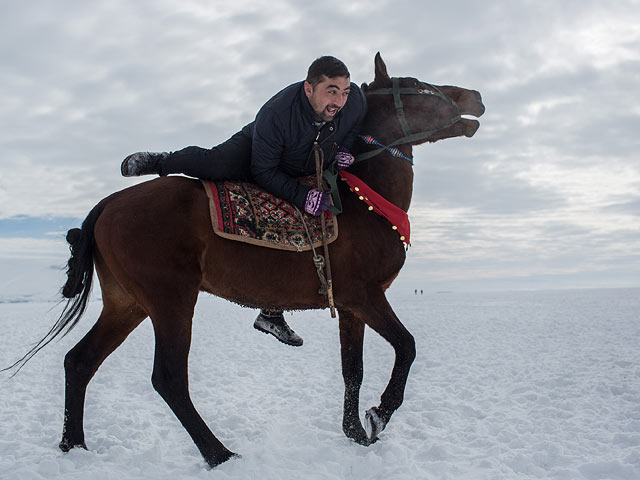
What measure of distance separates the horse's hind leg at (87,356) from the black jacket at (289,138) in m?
1.53

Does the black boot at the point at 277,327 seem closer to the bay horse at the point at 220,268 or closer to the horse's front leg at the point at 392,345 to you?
the bay horse at the point at 220,268

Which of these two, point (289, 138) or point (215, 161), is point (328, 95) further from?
point (215, 161)

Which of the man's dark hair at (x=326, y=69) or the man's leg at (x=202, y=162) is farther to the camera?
the man's leg at (x=202, y=162)

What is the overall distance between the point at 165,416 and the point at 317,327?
380 inches

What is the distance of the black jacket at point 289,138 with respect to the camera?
3.74 meters

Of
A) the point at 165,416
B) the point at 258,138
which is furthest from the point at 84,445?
the point at 258,138

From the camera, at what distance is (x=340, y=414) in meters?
5.33

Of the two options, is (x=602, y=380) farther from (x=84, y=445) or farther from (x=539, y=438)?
(x=84, y=445)

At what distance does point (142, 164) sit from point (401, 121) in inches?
83.2

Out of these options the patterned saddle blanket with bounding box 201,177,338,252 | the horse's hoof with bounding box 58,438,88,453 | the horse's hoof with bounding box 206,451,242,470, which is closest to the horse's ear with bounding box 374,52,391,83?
the patterned saddle blanket with bounding box 201,177,338,252

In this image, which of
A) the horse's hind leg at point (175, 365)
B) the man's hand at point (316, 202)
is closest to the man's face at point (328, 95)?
the man's hand at point (316, 202)

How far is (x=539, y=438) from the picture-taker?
434cm

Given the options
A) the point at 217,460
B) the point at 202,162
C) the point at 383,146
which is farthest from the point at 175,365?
the point at 383,146

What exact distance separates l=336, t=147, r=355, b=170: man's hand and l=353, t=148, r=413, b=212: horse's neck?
0.18m
